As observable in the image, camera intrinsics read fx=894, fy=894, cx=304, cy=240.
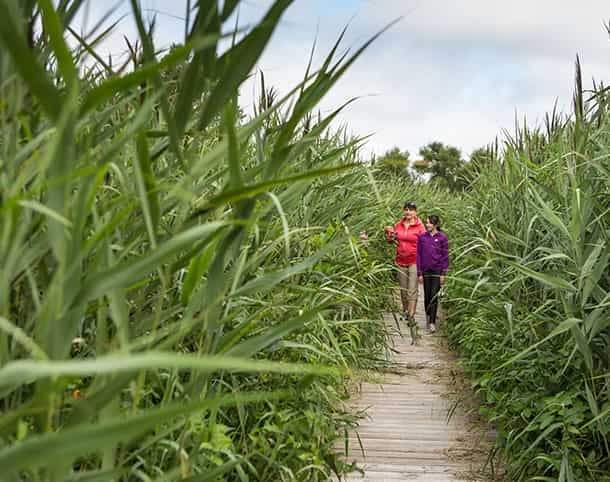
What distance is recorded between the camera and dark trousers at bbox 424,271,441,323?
9348 millimetres

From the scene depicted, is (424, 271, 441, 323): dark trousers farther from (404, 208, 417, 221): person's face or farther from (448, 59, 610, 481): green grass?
(448, 59, 610, 481): green grass

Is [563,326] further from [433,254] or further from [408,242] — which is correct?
[408,242]

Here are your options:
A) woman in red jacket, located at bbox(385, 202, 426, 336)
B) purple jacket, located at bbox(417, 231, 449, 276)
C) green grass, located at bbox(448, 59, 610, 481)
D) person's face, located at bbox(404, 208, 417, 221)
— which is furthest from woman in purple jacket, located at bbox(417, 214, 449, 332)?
green grass, located at bbox(448, 59, 610, 481)

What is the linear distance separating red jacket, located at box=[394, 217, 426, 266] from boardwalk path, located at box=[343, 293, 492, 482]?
179cm

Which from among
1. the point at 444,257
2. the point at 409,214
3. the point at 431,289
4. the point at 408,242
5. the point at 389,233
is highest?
the point at 409,214

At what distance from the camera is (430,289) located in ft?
31.7

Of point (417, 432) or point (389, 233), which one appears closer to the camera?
point (417, 432)

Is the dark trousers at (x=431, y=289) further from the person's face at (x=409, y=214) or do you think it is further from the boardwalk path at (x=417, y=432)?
the boardwalk path at (x=417, y=432)

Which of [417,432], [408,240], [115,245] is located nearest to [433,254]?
[408,240]

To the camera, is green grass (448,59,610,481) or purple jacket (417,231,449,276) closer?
green grass (448,59,610,481)

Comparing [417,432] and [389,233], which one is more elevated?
[389,233]

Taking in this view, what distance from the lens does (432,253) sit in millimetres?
9289

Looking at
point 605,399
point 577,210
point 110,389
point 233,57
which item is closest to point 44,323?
point 110,389

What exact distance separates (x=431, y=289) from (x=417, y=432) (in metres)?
4.04
